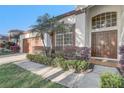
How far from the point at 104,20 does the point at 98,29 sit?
760 millimetres

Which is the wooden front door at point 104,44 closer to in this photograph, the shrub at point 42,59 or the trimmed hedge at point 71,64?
the trimmed hedge at point 71,64

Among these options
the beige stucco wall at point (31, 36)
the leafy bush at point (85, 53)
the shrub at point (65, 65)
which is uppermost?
the beige stucco wall at point (31, 36)

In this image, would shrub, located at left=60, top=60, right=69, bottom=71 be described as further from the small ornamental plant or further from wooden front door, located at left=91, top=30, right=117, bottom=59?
the small ornamental plant

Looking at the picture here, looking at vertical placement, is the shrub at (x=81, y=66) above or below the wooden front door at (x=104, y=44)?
below

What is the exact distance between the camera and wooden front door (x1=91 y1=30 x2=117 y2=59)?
13336 millimetres

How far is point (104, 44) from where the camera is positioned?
14.2m

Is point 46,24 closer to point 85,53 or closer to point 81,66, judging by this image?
point 85,53

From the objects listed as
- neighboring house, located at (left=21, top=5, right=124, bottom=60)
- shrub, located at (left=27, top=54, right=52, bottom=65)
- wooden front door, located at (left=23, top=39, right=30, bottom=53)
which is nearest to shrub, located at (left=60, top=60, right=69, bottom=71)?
shrub, located at (left=27, top=54, right=52, bottom=65)

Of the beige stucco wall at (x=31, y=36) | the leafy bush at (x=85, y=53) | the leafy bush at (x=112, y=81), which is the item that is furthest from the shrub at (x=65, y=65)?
the beige stucco wall at (x=31, y=36)

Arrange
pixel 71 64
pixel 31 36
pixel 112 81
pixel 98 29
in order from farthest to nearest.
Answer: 1. pixel 31 36
2. pixel 98 29
3. pixel 71 64
4. pixel 112 81

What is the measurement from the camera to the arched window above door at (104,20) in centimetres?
1352

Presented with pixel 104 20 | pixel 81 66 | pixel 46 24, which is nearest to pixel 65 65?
pixel 81 66

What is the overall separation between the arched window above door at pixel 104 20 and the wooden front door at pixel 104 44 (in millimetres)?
533
